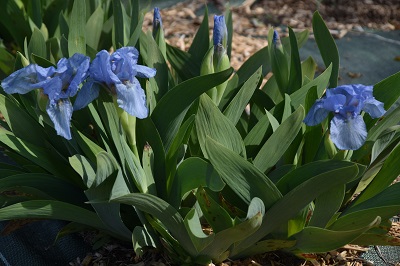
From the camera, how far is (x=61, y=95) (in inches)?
53.6

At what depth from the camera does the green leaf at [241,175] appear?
4.85 ft

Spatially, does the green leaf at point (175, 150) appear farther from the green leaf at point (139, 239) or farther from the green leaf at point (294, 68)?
the green leaf at point (294, 68)

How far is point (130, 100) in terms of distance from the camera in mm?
1354

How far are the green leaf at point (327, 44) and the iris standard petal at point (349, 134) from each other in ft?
1.84

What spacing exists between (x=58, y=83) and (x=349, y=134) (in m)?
0.62

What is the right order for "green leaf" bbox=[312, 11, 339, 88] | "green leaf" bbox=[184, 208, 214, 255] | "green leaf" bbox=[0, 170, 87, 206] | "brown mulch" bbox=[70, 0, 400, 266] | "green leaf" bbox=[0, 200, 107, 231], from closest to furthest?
"green leaf" bbox=[184, 208, 214, 255], "green leaf" bbox=[0, 200, 107, 231], "green leaf" bbox=[0, 170, 87, 206], "green leaf" bbox=[312, 11, 339, 88], "brown mulch" bbox=[70, 0, 400, 266]

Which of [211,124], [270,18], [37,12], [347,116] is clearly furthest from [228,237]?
Answer: [270,18]

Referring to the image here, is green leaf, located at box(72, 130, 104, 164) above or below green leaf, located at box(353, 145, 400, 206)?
above

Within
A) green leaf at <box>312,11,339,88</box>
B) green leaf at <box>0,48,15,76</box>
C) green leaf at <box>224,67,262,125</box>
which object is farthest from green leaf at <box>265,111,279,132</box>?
green leaf at <box>0,48,15,76</box>

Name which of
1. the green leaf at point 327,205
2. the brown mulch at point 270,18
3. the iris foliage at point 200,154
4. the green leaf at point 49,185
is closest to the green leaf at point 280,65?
the iris foliage at point 200,154

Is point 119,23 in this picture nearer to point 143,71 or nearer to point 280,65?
point 280,65

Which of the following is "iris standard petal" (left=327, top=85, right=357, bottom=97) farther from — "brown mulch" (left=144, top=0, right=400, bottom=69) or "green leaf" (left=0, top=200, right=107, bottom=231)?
"brown mulch" (left=144, top=0, right=400, bottom=69)

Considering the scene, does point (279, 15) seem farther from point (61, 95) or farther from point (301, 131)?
point (61, 95)

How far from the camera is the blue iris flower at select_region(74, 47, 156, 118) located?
1347 millimetres
